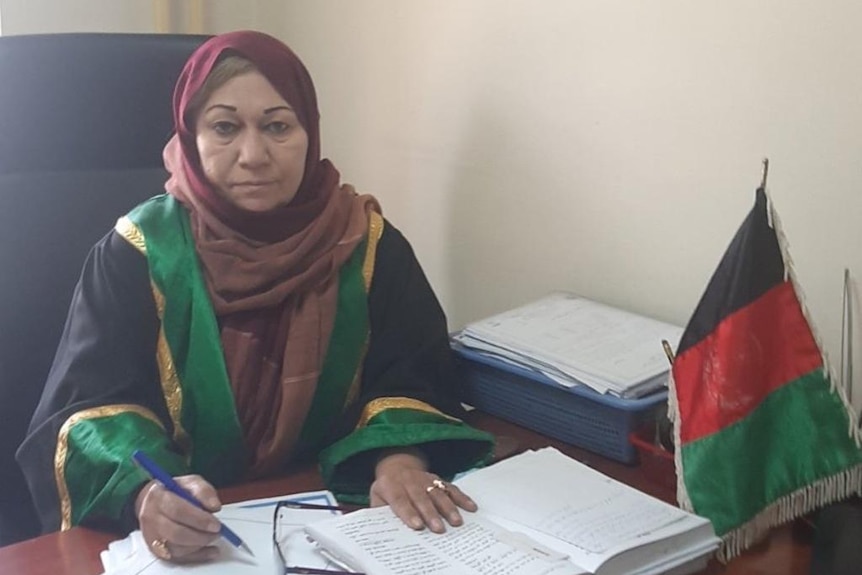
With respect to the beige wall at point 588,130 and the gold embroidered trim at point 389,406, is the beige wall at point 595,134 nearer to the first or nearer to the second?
the beige wall at point 588,130

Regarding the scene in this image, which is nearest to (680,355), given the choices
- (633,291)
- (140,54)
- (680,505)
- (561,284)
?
(680,505)

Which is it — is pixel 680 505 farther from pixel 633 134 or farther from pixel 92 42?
pixel 92 42

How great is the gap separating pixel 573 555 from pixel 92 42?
100cm

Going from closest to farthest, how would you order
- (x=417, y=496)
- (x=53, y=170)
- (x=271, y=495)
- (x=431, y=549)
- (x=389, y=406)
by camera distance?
(x=431, y=549) → (x=417, y=496) → (x=271, y=495) → (x=389, y=406) → (x=53, y=170)

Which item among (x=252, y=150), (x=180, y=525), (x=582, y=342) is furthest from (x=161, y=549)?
(x=582, y=342)

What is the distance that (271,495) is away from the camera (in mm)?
1299

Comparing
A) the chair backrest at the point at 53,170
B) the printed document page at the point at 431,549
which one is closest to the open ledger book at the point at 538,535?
the printed document page at the point at 431,549

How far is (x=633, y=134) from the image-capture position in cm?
157

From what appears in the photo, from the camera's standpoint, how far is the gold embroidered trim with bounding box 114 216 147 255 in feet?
4.55

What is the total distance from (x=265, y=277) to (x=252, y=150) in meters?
0.16

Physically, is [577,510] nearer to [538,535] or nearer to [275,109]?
[538,535]

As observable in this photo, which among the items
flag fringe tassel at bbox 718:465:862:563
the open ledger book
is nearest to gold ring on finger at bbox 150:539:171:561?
the open ledger book

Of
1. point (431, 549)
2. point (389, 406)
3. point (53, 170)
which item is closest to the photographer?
point (431, 549)

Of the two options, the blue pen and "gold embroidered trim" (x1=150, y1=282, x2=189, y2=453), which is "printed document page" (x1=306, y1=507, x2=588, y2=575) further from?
"gold embroidered trim" (x1=150, y1=282, x2=189, y2=453)
